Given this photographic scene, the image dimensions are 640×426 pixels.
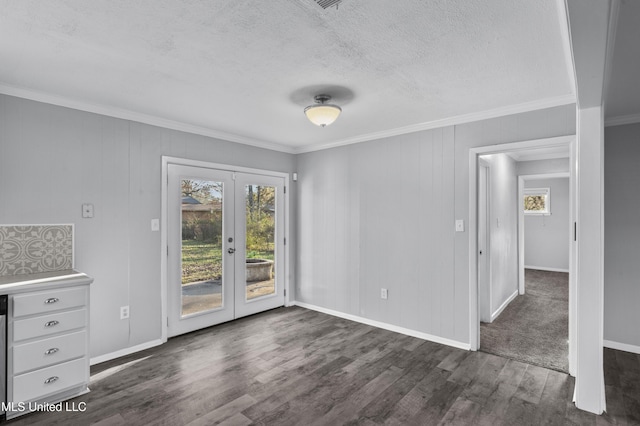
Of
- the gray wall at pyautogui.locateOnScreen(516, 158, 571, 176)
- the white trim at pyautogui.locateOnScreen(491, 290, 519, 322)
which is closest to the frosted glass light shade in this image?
the white trim at pyautogui.locateOnScreen(491, 290, 519, 322)

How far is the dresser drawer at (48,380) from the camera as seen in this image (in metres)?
2.37

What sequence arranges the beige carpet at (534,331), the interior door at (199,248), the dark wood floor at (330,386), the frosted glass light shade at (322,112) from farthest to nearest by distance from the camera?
the interior door at (199,248) < the beige carpet at (534,331) < the frosted glass light shade at (322,112) < the dark wood floor at (330,386)

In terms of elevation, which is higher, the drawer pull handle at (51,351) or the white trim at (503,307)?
the drawer pull handle at (51,351)

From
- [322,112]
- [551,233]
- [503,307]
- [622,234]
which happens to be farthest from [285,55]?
[551,233]

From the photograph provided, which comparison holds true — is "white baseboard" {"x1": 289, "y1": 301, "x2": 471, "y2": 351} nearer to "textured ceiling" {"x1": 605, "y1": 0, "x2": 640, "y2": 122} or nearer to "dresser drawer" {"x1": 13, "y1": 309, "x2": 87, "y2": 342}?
"textured ceiling" {"x1": 605, "y1": 0, "x2": 640, "y2": 122}

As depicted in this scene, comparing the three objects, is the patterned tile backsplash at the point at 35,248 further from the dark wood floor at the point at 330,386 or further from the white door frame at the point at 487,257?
the white door frame at the point at 487,257

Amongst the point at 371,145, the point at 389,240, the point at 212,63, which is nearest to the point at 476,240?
the point at 389,240

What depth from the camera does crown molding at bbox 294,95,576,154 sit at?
9.89 ft

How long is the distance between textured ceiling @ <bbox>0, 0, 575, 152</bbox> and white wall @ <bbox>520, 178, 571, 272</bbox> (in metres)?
6.50

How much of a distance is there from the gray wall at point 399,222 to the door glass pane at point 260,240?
1.61 ft

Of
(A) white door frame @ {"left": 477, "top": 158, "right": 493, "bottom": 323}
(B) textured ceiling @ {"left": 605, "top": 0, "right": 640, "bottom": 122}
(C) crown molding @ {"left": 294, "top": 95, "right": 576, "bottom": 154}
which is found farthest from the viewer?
(A) white door frame @ {"left": 477, "top": 158, "right": 493, "bottom": 323}

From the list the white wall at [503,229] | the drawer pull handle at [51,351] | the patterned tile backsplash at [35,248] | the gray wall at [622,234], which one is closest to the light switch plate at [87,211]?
the patterned tile backsplash at [35,248]

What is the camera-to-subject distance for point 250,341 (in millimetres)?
3717

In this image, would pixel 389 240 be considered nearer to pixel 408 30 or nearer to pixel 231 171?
pixel 231 171
